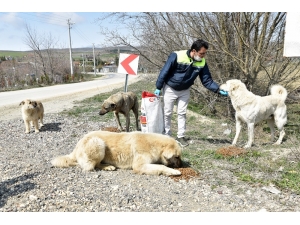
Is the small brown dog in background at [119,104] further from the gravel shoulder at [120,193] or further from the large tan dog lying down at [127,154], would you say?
the large tan dog lying down at [127,154]

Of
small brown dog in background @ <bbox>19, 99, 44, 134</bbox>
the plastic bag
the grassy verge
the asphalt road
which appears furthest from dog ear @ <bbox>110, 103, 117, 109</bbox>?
the asphalt road

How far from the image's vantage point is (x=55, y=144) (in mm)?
7000

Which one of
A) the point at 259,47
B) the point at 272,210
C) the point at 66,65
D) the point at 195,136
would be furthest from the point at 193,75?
the point at 66,65

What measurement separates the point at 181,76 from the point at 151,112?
105 centimetres

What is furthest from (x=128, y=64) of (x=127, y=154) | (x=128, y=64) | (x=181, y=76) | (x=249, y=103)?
(x=127, y=154)

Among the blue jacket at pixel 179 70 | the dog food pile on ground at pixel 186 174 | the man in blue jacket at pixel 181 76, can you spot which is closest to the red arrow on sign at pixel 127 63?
the man in blue jacket at pixel 181 76

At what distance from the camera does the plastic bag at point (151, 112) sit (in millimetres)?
6430

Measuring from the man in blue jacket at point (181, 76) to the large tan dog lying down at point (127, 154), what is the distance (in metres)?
1.70

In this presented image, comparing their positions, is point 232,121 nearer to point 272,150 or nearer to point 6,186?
point 272,150

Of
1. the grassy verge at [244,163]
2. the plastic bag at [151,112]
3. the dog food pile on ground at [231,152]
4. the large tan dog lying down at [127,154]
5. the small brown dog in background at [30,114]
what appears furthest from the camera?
the small brown dog in background at [30,114]

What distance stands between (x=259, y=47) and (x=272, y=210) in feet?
22.1

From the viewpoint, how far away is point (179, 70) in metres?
6.27

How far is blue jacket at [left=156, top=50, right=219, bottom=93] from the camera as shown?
243 inches

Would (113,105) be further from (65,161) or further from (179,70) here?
(65,161)
